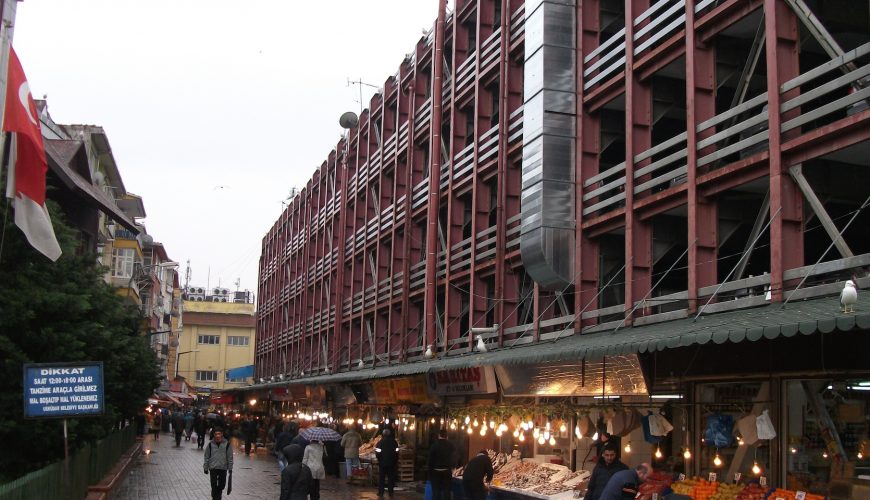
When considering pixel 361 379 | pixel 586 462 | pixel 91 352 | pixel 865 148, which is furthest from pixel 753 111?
pixel 361 379

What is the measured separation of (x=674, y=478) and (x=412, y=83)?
22595 millimetres

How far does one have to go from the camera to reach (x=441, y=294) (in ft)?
101

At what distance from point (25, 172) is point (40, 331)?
3805mm

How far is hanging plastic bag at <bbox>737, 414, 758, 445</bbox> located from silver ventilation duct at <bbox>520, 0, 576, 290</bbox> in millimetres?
6846

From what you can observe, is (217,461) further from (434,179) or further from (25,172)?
(434,179)

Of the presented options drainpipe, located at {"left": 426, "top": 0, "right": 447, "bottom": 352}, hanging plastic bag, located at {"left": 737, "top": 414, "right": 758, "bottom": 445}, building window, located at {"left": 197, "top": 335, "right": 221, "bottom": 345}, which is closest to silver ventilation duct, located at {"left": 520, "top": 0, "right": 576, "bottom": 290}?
hanging plastic bag, located at {"left": 737, "top": 414, "right": 758, "bottom": 445}

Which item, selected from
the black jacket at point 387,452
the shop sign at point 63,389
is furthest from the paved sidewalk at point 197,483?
the shop sign at point 63,389

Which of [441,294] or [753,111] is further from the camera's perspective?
[441,294]

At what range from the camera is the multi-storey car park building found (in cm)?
1439

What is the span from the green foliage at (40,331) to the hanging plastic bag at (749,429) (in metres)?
11.7

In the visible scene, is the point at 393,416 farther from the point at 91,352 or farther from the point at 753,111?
the point at 753,111

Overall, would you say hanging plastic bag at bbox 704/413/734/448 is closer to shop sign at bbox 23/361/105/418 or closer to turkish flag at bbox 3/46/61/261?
shop sign at bbox 23/361/105/418

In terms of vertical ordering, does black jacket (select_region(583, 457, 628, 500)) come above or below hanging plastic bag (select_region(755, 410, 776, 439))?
below

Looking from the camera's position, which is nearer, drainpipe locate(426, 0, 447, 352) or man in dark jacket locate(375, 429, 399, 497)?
man in dark jacket locate(375, 429, 399, 497)
